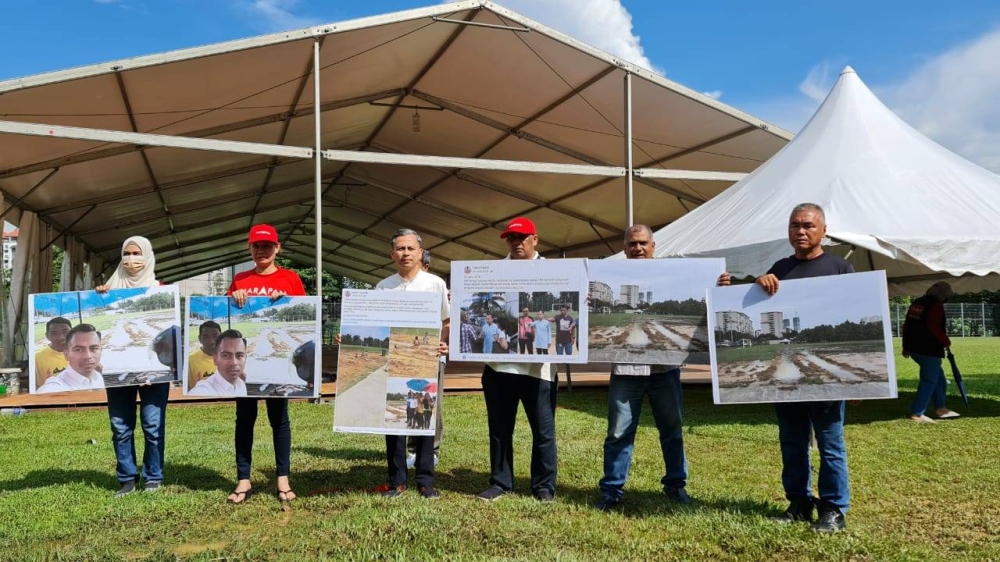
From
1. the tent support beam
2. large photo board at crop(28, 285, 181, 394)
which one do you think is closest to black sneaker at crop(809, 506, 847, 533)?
large photo board at crop(28, 285, 181, 394)

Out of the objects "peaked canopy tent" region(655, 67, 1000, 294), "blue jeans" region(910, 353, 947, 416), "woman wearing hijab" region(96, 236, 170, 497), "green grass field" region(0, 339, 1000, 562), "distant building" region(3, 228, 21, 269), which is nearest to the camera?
"green grass field" region(0, 339, 1000, 562)

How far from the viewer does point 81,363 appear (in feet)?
12.5

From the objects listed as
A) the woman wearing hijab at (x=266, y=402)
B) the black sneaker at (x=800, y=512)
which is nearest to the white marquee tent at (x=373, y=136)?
the woman wearing hijab at (x=266, y=402)

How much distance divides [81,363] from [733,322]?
3.48 metres

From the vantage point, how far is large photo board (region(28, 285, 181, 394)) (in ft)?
12.4

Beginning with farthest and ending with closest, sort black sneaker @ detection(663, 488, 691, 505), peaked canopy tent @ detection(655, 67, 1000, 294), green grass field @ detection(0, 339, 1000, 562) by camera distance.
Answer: peaked canopy tent @ detection(655, 67, 1000, 294), black sneaker @ detection(663, 488, 691, 505), green grass field @ detection(0, 339, 1000, 562)

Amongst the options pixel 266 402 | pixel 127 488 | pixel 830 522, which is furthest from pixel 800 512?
pixel 127 488

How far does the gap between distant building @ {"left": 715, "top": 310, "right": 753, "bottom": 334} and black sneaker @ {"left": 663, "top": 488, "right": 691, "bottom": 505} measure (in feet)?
3.18

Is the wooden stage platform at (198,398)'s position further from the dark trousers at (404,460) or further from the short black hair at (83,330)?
the short black hair at (83,330)

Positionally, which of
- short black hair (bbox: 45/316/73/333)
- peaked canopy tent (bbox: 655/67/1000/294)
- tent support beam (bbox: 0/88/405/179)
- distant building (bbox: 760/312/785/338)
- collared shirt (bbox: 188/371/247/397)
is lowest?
collared shirt (bbox: 188/371/247/397)

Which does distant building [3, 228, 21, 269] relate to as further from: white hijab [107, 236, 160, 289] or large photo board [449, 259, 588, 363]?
large photo board [449, 259, 588, 363]

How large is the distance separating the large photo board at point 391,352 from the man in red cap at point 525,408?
0.36 metres

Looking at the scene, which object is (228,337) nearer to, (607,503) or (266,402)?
(266,402)

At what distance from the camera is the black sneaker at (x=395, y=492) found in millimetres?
3742
